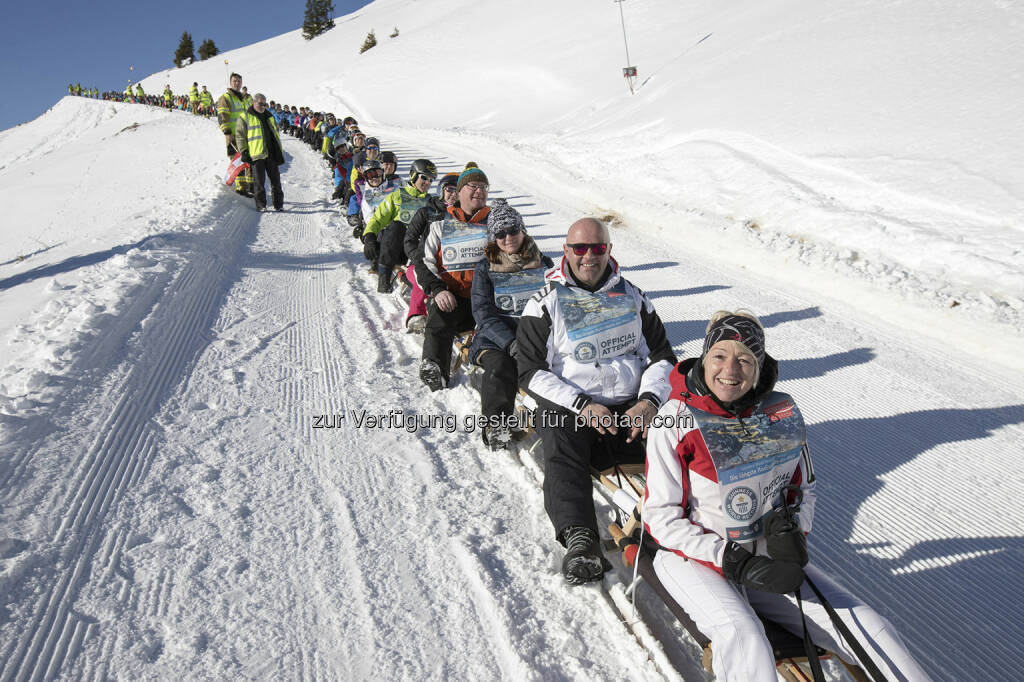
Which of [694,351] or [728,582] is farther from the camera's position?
[694,351]

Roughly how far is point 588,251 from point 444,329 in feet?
5.74

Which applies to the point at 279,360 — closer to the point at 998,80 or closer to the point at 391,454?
the point at 391,454

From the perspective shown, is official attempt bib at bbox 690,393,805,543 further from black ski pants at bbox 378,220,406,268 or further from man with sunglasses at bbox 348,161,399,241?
man with sunglasses at bbox 348,161,399,241

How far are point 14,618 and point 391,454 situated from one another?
5.72ft

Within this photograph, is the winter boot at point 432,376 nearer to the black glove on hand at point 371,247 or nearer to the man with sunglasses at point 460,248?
the man with sunglasses at point 460,248

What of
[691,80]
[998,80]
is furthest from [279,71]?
[998,80]

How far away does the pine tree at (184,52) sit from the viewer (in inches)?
3034

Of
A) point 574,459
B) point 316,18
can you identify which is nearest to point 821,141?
point 574,459

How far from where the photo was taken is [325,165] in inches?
650

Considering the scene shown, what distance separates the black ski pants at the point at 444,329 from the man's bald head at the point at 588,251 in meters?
1.41

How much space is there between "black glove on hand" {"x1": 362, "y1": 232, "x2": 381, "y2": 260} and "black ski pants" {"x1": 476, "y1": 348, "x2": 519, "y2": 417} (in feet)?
12.2

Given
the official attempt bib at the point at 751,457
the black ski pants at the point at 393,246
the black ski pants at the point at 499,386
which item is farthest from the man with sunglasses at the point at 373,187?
the official attempt bib at the point at 751,457

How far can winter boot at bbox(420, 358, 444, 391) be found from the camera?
4172mm

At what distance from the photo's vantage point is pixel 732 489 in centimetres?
206
